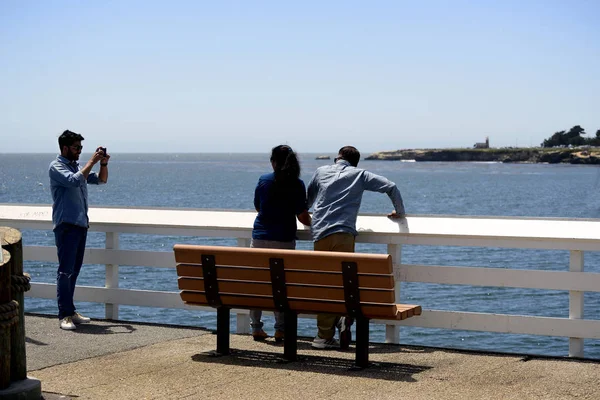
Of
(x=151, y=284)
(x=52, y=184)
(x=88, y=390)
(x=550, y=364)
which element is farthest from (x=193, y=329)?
(x=151, y=284)

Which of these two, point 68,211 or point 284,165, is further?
point 68,211

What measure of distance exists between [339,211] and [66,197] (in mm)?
2438

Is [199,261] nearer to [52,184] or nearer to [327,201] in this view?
[327,201]

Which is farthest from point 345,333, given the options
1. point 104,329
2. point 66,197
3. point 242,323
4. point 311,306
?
point 66,197

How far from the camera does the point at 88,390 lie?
6414 mm

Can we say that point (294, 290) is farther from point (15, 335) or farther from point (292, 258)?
point (15, 335)

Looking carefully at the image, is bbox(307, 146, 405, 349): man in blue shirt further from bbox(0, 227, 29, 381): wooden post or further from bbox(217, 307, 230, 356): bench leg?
bbox(0, 227, 29, 381): wooden post

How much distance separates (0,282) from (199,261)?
1.96 metres

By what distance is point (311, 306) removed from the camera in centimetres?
719

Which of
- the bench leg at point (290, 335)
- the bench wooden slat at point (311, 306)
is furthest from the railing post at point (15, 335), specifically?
the bench leg at point (290, 335)

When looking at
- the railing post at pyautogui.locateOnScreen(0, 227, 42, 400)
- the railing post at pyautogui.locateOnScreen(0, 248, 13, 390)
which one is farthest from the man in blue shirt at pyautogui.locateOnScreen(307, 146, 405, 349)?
the railing post at pyautogui.locateOnScreen(0, 248, 13, 390)

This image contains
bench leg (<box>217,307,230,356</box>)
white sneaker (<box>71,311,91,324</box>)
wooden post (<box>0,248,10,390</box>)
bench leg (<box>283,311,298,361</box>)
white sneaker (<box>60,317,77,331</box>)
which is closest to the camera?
wooden post (<box>0,248,10,390</box>)

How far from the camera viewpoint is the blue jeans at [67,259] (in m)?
8.71

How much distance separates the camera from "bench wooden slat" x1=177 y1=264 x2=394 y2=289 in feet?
22.4
